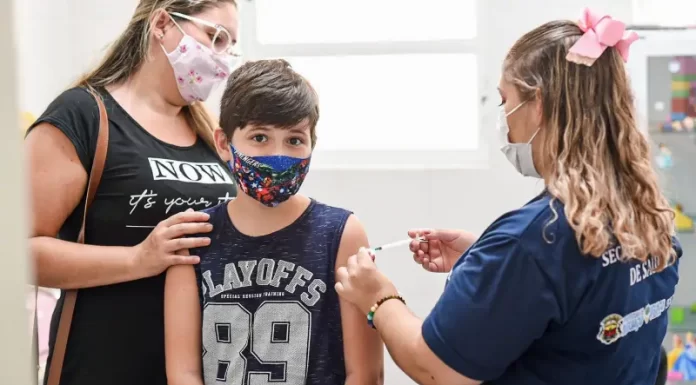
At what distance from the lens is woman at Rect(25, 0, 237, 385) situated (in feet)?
4.88

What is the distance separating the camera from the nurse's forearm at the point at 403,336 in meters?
1.18

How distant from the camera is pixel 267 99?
1442 millimetres

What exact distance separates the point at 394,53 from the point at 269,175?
1.96m

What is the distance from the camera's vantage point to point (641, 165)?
121cm

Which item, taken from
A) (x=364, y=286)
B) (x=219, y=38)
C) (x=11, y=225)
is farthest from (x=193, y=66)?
(x=11, y=225)

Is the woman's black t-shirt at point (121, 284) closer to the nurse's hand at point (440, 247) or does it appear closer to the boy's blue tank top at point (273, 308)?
the boy's blue tank top at point (273, 308)

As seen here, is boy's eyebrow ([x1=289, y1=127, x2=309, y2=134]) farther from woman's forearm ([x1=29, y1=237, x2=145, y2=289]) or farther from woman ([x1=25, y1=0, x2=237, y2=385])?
woman's forearm ([x1=29, y1=237, x2=145, y2=289])

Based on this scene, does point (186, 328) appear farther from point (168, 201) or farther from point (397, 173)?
point (397, 173)

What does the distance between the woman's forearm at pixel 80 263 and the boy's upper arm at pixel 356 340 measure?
0.42 m

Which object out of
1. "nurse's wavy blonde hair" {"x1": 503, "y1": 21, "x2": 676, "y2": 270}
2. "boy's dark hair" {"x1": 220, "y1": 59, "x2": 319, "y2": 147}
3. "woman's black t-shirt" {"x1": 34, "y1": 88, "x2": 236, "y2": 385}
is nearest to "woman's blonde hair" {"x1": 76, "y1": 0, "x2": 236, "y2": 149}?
"woman's black t-shirt" {"x1": 34, "y1": 88, "x2": 236, "y2": 385}

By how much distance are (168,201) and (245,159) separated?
25 centimetres

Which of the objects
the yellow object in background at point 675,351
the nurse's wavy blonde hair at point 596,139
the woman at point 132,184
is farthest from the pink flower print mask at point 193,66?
the yellow object in background at point 675,351

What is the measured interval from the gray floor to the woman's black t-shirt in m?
2.30

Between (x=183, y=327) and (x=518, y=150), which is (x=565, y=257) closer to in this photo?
(x=518, y=150)
